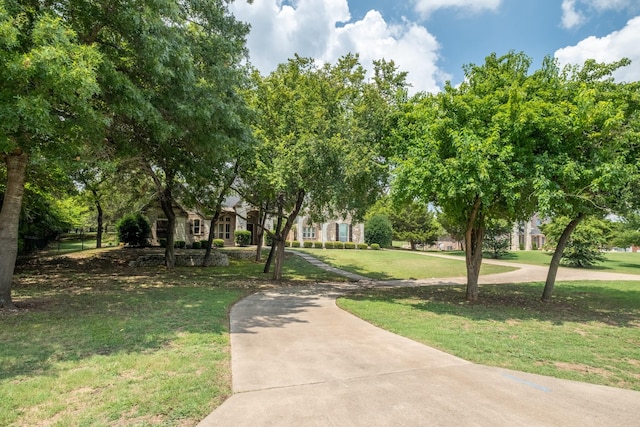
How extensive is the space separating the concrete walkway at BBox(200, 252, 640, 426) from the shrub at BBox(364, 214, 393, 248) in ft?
103

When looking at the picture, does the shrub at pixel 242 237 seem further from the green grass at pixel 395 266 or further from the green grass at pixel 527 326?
the green grass at pixel 527 326

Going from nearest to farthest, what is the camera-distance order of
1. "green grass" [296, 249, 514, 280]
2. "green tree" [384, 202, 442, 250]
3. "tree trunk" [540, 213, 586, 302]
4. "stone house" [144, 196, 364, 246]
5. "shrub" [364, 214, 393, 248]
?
"tree trunk" [540, 213, 586, 302], "green grass" [296, 249, 514, 280], "stone house" [144, 196, 364, 246], "shrub" [364, 214, 393, 248], "green tree" [384, 202, 442, 250]

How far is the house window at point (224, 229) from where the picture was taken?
31627 mm

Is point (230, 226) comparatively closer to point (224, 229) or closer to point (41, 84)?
point (224, 229)

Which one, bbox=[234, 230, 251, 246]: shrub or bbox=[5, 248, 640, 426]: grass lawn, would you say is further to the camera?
bbox=[234, 230, 251, 246]: shrub

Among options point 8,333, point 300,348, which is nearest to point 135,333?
point 8,333

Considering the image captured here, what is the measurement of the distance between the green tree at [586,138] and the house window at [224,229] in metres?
26.5

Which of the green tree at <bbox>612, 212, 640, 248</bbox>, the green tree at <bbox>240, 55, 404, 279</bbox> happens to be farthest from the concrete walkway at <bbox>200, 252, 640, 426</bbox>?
the green tree at <bbox>612, 212, 640, 248</bbox>

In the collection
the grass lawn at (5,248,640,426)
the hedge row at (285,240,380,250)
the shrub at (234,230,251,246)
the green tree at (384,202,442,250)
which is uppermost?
the green tree at (384,202,442,250)

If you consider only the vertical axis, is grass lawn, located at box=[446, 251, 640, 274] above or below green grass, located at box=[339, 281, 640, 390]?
above

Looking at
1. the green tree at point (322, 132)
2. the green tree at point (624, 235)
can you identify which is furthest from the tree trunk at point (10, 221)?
the green tree at point (624, 235)

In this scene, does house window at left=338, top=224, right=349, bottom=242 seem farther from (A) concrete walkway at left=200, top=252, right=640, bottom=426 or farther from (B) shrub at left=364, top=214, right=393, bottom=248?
(A) concrete walkway at left=200, top=252, right=640, bottom=426

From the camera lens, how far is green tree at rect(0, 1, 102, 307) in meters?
5.80

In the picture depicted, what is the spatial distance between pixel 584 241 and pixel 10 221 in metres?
30.0
